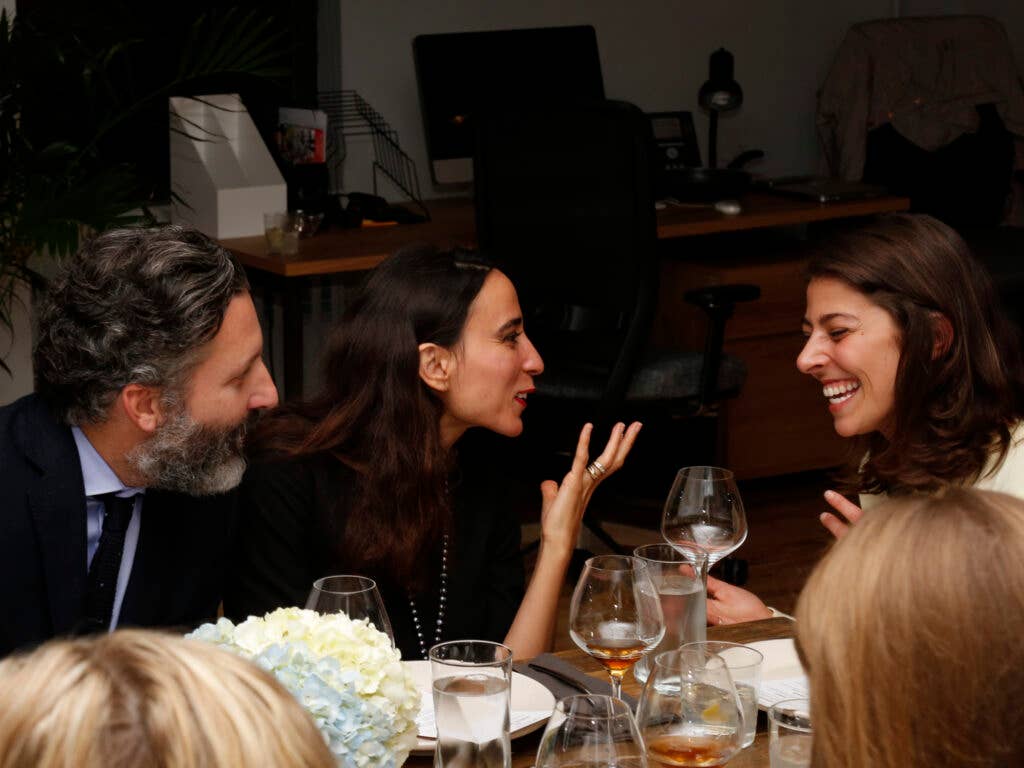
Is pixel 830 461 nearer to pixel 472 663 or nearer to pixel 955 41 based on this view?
pixel 955 41

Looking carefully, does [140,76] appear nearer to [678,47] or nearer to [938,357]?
[678,47]

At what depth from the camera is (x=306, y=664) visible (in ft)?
4.24

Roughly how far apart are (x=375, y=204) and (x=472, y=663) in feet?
10.6

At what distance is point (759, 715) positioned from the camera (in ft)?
5.50

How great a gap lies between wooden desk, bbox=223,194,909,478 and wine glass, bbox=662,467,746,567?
249 centimetres

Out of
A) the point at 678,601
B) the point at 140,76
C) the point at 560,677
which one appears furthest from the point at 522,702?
the point at 140,76

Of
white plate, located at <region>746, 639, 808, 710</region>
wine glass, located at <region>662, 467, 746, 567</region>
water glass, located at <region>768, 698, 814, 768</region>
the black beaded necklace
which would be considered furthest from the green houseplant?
water glass, located at <region>768, 698, 814, 768</region>

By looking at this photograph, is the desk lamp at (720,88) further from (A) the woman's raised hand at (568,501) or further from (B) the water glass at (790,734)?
(B) the water glass at (790,734)

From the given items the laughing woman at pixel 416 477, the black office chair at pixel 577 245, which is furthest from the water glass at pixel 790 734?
the black office chair at pixel 577 245

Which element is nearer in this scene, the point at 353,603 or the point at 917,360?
the point at 353,603

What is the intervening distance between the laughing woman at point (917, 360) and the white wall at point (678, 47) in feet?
9.55

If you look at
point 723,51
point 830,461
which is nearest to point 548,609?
point 830,461

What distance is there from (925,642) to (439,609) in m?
1.35

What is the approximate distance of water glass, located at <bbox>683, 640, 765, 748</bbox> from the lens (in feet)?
5.08
